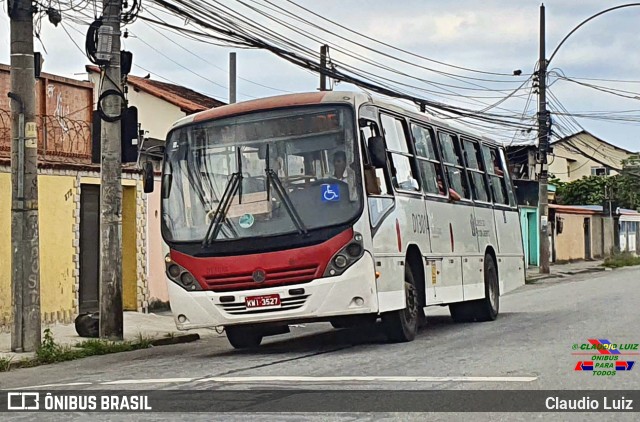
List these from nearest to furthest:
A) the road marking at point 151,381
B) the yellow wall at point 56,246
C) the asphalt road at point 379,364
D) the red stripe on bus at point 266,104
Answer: the asphalt road at point 379,364 < the road marking at point 151,381 < the red stripe on bus at point 266,104 < the yellow wall at point 56,246

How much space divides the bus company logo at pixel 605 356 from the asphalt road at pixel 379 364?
5.4 inches

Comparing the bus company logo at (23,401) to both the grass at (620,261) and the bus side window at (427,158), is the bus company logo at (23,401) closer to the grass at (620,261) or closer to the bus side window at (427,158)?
the bus side window at (427,158)

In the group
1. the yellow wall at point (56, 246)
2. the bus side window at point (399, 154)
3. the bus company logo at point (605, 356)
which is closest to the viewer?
the bus company logo at point (605, 356)

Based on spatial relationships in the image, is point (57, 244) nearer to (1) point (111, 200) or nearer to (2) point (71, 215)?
(2) point (71, 215)

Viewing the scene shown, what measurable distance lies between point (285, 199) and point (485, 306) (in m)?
6.32

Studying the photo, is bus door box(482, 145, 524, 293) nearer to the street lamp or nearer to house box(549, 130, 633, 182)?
the street lamp

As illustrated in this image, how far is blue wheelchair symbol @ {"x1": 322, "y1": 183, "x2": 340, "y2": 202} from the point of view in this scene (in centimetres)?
1243

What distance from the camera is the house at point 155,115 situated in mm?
21406

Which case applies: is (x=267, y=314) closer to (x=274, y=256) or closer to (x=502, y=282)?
(x=274, y=256)

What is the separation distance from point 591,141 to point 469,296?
7345cm

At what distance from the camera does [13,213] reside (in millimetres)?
13953

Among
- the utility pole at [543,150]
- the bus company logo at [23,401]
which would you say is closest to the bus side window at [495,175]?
the bus company logo at [23,401]

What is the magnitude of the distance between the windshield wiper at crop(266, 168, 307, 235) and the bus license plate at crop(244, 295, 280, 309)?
85cm

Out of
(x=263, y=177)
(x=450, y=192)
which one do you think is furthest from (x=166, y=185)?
(x=450, y=192)
